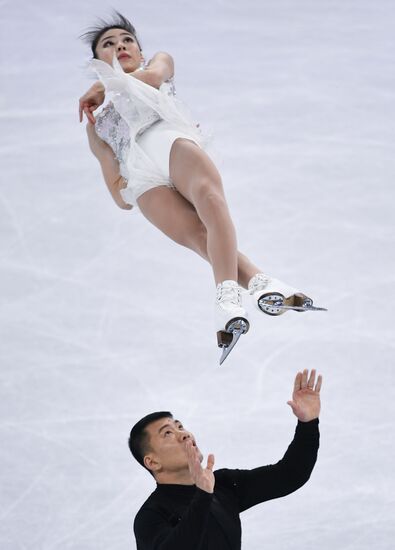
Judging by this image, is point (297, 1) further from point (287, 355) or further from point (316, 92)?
point (287, 355)

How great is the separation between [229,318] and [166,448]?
17.8 inches

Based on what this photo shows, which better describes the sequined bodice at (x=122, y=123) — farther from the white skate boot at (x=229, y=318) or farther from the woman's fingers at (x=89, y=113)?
the white skate boot at (x=229, y=318)

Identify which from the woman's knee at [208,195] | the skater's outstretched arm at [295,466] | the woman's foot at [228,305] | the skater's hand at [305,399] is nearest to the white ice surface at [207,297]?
the skater's outstretched arm at [295,466]

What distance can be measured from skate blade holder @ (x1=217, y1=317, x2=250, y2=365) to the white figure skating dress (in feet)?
2.74

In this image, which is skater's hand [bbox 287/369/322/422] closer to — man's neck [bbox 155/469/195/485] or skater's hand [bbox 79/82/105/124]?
man's neck [bbox 155/469/195/485]

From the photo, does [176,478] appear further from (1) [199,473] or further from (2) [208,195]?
(2) [208,195]

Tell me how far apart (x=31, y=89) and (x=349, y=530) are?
4.16 meters

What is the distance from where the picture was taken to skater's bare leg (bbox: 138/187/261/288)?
4.20 metres

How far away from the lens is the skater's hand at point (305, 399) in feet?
11.6

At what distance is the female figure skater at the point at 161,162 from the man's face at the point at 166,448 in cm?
43

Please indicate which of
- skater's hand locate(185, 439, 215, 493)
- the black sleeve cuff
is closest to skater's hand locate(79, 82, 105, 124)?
the black sleeve cuff

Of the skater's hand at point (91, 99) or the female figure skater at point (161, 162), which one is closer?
the female figure skater at point (161, 162)

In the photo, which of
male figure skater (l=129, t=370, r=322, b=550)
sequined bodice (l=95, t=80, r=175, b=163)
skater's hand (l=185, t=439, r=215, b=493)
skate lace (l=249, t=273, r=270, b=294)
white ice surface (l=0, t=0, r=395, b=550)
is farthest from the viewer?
white ice surface (l=0, t=0, r=395, b=550)

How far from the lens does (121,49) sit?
4512 mm
